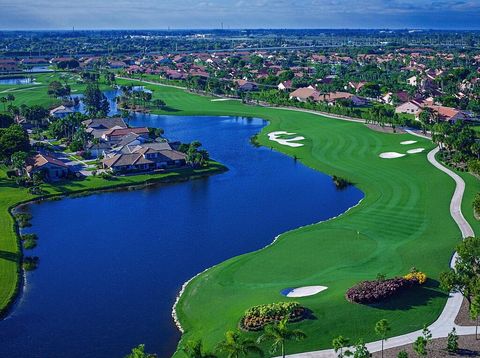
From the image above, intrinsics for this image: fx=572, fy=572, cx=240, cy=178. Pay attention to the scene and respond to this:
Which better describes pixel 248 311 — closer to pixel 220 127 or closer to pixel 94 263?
pixel 94 263

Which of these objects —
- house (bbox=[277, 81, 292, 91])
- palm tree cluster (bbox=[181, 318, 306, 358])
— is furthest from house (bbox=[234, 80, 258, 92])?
palm tree cluster (bbox=[181, 318, 306, 358])

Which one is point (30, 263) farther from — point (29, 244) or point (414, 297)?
point (414, 297)

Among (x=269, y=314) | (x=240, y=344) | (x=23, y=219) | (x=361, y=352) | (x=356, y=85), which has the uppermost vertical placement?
(x=356, y=85)

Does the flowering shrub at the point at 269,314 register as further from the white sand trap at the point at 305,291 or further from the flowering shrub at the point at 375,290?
the flowering shrub at the point at 375,290

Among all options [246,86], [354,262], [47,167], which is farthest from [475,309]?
[246,86]

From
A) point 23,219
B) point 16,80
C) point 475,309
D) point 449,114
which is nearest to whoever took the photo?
point 475,309

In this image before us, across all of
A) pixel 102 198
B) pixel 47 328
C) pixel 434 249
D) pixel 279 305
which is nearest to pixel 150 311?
pixel 47 328
